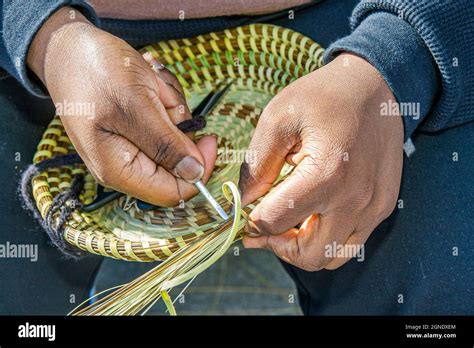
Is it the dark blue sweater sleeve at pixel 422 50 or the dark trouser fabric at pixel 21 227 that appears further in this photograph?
the dark trouser fabric at pixel 21 227

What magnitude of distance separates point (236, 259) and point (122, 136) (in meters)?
0.78

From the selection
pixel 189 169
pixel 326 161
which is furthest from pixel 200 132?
pixel 326 161

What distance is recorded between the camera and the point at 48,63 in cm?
87

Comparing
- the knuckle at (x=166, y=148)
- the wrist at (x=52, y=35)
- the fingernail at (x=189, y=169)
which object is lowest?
the fingernail at (x=189, y=169)

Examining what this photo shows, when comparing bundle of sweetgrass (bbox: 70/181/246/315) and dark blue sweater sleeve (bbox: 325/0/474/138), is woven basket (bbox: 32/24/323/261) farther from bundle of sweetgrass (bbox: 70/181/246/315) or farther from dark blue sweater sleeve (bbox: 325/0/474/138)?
dark blue sweater sleeve (bbox: 325/0/474/138)

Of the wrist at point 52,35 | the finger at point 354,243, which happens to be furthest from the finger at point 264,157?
the wrist at point 52,35

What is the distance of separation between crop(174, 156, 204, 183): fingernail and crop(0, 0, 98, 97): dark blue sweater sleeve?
0.27 m

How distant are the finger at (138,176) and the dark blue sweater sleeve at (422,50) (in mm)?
278

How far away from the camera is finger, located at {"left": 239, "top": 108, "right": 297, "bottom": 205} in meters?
0.79

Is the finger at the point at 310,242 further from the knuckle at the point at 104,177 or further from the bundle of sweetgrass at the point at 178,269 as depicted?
the knuckle at the point at 104,177

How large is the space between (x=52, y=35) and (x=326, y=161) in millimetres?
421

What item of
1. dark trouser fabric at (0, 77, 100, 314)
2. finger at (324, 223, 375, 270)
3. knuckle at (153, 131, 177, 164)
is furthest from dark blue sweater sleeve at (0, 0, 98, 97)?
finger at (324, 223, 375, 270)

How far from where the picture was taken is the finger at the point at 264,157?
790mm
